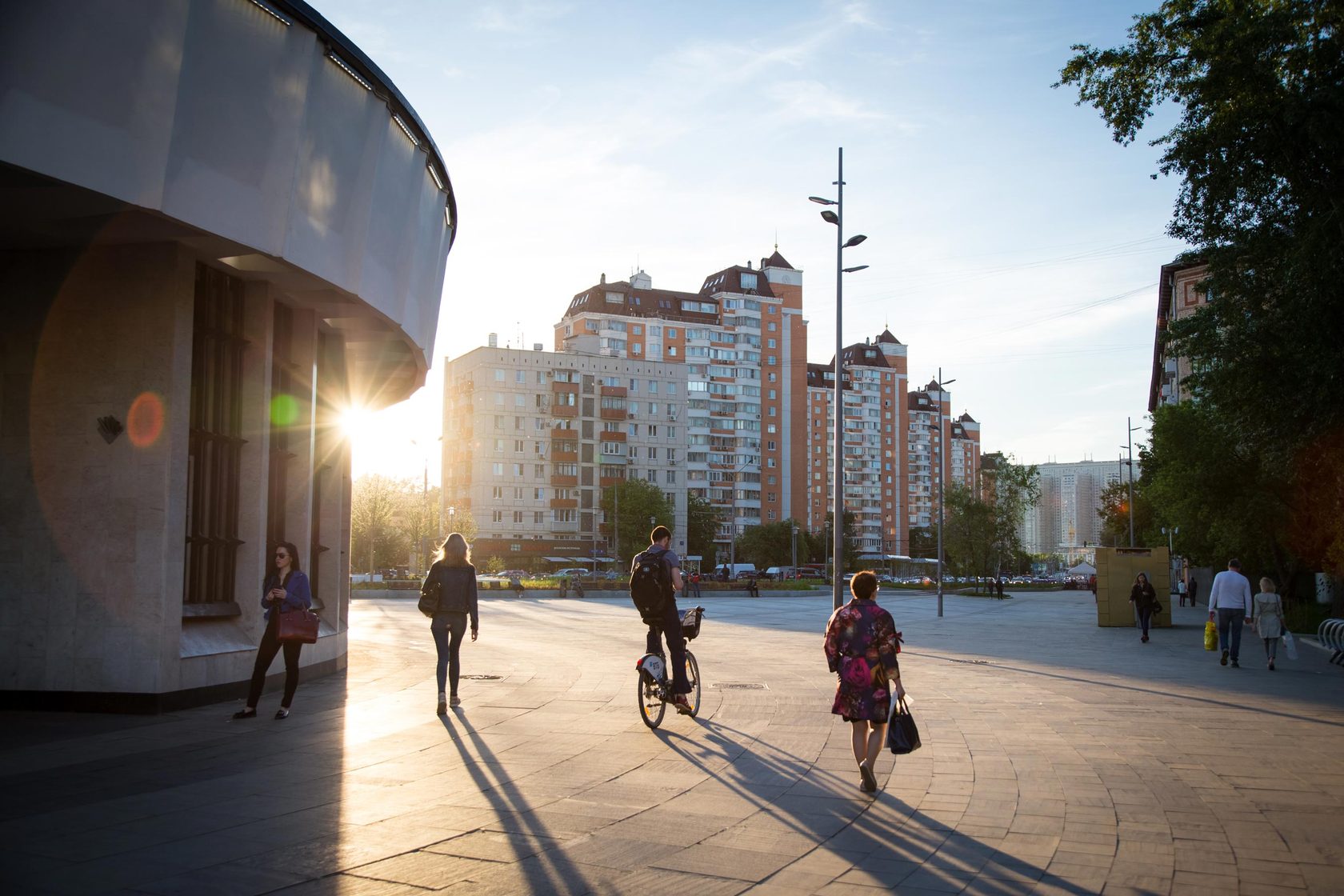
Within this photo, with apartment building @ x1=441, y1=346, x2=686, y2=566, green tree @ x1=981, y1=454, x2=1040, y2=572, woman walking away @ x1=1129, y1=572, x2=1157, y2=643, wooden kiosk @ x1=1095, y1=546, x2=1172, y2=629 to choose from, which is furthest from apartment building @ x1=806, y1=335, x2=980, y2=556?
woman walking away @ x1=1129, y1=572, x2=1157, y2=643

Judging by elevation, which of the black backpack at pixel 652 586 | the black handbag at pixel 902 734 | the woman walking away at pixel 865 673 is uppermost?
the black backpack at pixel 652 586

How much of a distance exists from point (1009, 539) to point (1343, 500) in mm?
41693

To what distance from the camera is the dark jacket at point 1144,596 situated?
89.6 ft

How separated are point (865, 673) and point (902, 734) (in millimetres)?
597

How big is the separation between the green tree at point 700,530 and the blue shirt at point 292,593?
99.1 m

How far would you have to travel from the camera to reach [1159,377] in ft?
374

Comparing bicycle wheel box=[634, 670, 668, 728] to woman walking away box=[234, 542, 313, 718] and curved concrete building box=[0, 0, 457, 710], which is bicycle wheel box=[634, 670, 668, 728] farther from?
curved concrete building box=[0, 0, 457, 710]

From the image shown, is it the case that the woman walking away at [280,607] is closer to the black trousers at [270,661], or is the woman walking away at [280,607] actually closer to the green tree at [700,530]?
the black trousers at [270,661]

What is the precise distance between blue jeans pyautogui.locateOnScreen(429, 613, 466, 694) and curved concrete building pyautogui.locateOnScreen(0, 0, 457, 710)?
101 inches

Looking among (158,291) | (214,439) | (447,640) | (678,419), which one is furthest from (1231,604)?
(678,419)

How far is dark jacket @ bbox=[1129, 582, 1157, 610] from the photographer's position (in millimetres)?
27312

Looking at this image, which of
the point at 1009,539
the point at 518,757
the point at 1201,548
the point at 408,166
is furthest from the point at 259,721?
the point at 1009,539

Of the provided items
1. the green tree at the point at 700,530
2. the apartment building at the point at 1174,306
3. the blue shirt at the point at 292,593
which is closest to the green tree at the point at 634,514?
the green tree at the point at 700,530

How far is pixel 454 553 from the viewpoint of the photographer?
12.4m
